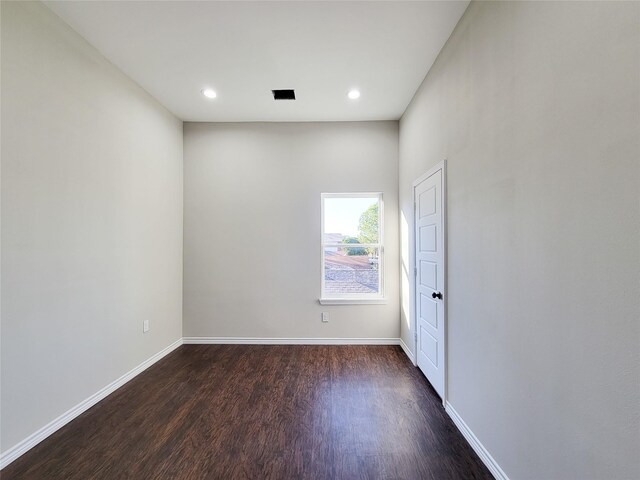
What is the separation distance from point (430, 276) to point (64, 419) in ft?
10.2

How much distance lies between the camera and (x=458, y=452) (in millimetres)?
1840

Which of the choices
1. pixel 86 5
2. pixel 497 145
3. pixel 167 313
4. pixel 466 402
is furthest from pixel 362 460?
pixel 86 5

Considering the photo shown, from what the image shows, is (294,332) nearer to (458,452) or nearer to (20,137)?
(458,452)

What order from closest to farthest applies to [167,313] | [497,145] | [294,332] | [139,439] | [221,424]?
[497,145], [139,439], [221,424], [167,313], [294,332]

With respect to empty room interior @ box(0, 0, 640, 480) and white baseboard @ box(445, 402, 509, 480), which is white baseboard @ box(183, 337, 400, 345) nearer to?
empty room interior @ box(0, 0, 640, 480)

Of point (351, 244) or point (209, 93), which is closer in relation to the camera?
point (209, 93)

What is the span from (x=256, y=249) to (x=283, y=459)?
2.46 m

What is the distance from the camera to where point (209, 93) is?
3111 mm

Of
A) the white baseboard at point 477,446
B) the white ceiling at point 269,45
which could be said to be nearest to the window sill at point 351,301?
the white baseboard at point 477,446

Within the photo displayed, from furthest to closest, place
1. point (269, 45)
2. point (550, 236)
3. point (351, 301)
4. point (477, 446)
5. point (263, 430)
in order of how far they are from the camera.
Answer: point (351, 301) → point (269, 45) → point (263, 430) → point (477, 446) → point (550, 236)

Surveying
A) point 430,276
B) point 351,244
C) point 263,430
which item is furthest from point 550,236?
point 351,244

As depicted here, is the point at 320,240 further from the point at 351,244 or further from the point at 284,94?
the point at 284,94

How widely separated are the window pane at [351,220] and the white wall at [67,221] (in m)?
2.13

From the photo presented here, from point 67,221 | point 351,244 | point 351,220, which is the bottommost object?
point 351,244
